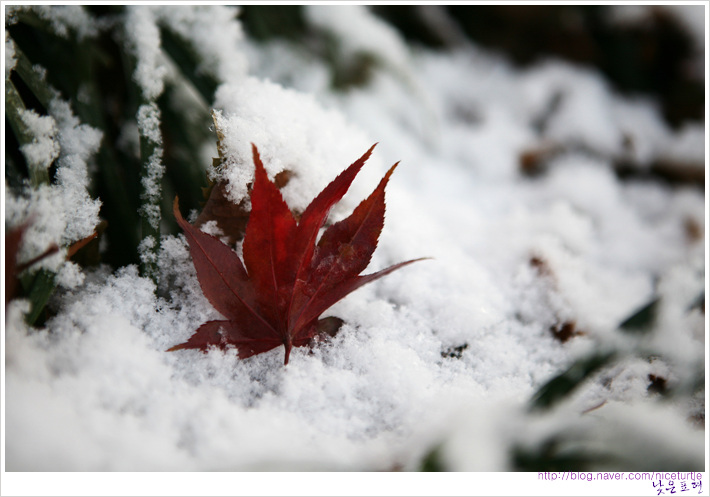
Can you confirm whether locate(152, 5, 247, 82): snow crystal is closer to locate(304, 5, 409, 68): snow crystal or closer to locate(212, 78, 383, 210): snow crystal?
locate(212, 78, 383, 210): snow crystal

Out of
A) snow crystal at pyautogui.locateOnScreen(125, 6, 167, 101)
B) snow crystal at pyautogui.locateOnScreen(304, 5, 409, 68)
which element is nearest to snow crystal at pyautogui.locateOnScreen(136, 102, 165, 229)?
snow crystal at pyautogui.locateOnScreen(125, 6, 167, 101)

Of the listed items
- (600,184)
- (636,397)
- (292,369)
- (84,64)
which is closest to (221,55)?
(84,64)

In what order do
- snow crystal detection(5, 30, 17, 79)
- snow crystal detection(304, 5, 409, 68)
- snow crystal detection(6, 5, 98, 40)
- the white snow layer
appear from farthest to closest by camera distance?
snow crystal detection(304, 5, 409, 68) < snow crystal detection(6, 5, 98, 40) < snow crystal detection(5, 30, 17, 79) < the white snow layer

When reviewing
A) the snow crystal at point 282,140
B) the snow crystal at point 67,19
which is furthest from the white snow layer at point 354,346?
the snow crystal at point 67,19

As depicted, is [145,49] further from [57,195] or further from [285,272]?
[285,272]

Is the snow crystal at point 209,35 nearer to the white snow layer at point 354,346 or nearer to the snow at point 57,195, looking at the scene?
the white snow layer at point 354,346
